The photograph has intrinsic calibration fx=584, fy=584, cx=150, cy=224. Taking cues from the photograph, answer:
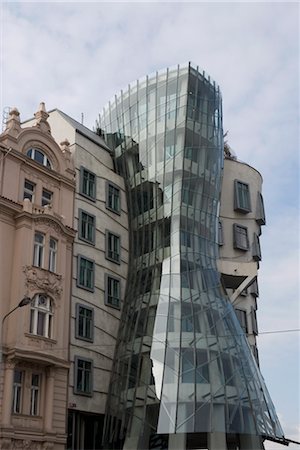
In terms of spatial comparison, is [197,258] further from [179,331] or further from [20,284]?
Result: [20,284]

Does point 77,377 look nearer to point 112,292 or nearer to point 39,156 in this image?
point 112,292

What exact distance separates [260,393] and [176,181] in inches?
593

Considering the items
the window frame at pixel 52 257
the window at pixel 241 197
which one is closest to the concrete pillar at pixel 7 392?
the window frame at pixel 52 257

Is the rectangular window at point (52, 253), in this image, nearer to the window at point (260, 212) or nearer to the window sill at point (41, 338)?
the window sill at point (41, 338)

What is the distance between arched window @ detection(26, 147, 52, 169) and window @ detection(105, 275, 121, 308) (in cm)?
834

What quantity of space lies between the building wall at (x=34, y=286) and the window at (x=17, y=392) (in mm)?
48

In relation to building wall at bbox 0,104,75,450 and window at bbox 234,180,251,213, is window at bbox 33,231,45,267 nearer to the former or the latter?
building wall at bbox 0,104,75,450

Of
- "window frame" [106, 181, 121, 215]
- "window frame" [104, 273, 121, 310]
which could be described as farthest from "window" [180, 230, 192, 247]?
"window frame" [106, 181, 121, 215]

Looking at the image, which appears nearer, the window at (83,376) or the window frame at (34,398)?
the window frame at (34,398)

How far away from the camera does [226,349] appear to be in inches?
1399

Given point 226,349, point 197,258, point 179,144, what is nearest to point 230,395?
point 226,349

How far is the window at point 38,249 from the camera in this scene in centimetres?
3294

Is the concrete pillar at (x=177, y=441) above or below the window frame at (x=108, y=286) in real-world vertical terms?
below

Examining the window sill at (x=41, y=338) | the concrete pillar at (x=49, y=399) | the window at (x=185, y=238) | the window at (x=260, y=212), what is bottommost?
the concrete pillar at (x=49, y=399)
